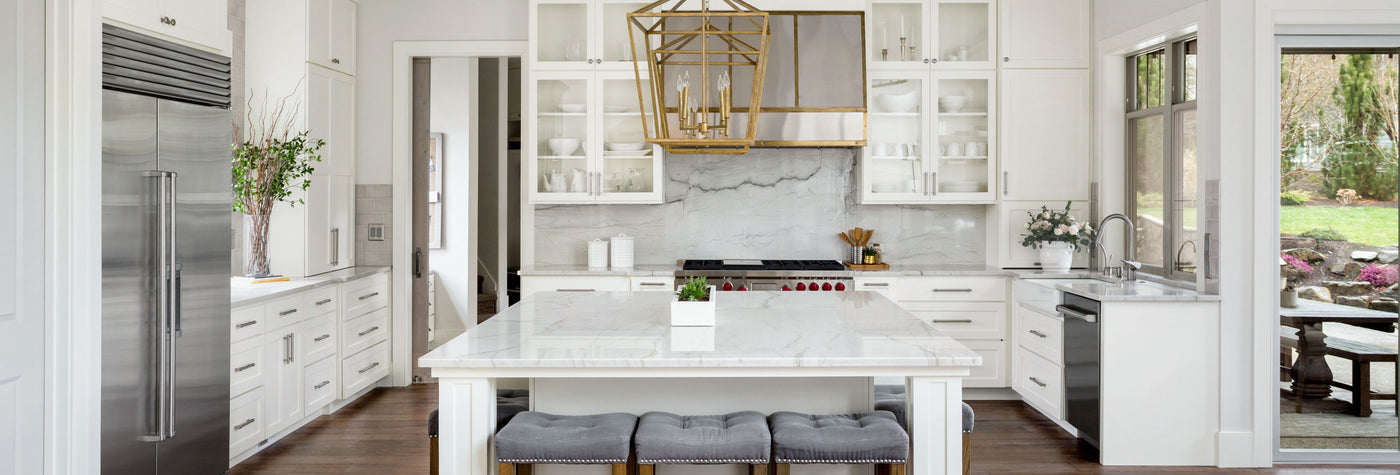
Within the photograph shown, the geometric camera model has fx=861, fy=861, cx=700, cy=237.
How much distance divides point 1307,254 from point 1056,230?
1303mm

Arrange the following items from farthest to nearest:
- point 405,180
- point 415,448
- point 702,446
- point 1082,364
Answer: point 405,180, point 415,448, point 1082,364, point 702,446

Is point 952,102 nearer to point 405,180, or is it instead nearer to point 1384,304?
point 1384,304

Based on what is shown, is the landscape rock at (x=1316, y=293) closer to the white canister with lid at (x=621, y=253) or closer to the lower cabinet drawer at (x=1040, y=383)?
the lower cabinet drawer at (x=1040, y=383)

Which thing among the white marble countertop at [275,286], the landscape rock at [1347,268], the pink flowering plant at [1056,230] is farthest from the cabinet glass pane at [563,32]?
the landscape rock at [1347,268]

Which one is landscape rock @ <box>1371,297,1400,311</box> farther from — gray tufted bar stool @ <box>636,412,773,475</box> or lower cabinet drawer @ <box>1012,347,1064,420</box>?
gray tufted bar stool @ <box>636,412,773,475</box>

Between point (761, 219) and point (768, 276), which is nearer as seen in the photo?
point (768, 276)

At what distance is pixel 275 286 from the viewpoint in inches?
170

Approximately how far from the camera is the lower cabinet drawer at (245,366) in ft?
12.4

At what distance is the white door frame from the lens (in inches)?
222

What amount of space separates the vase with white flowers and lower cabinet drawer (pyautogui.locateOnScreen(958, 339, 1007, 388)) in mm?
566

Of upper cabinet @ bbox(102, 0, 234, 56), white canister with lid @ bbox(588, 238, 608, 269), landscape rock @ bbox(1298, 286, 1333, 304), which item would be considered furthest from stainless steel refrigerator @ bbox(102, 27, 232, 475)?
landscape rock @ bbox(1298, 286, 1333, 304)

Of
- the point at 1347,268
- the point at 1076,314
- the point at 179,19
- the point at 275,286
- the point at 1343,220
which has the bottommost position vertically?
the point at 1076,314

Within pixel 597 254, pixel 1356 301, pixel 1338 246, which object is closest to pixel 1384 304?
pixel 1356 301

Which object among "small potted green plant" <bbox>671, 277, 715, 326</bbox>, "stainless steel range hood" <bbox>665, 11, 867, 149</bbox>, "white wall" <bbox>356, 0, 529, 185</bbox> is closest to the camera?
"small potted green plant" <bbox>671, 277, 715, 326</bbox>
